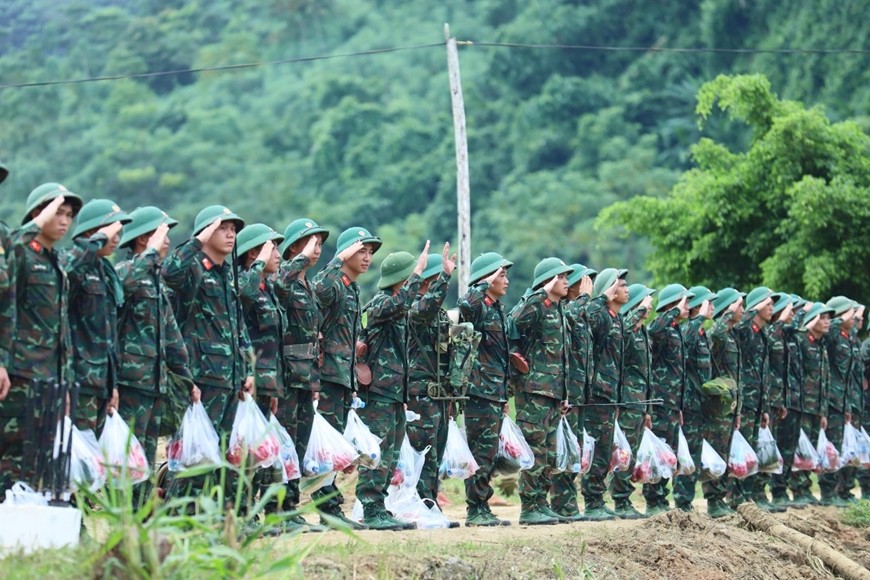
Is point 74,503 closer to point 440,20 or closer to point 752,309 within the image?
point 752,309

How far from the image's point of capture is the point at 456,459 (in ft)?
38.8

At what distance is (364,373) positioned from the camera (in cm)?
1132

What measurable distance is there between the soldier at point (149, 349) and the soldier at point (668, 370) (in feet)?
19.8

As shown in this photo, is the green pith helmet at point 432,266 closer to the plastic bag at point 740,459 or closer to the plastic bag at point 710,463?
the plastic bag at point 710,463

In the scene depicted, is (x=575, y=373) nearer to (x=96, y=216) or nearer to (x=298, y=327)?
(x=298, y=327)

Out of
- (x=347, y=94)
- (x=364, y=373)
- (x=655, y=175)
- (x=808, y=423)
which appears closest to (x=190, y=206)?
(x=347, y=94)

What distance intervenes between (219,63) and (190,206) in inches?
604

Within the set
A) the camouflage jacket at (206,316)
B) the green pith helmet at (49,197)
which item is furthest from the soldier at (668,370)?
the green pith helmet at (49,197)

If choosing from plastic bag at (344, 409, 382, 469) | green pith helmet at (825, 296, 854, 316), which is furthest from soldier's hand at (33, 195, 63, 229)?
green pith helmet at (825, 296, 854, 316)

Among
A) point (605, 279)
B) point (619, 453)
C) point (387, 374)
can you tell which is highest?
point (605, 279)

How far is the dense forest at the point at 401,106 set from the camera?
48312 millimetres

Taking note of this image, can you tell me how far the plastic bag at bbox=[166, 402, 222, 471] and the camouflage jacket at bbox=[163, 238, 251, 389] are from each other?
1.13 ft

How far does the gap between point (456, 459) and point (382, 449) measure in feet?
2.41

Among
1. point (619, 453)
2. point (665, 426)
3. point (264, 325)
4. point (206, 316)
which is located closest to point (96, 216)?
point (206, 316)
